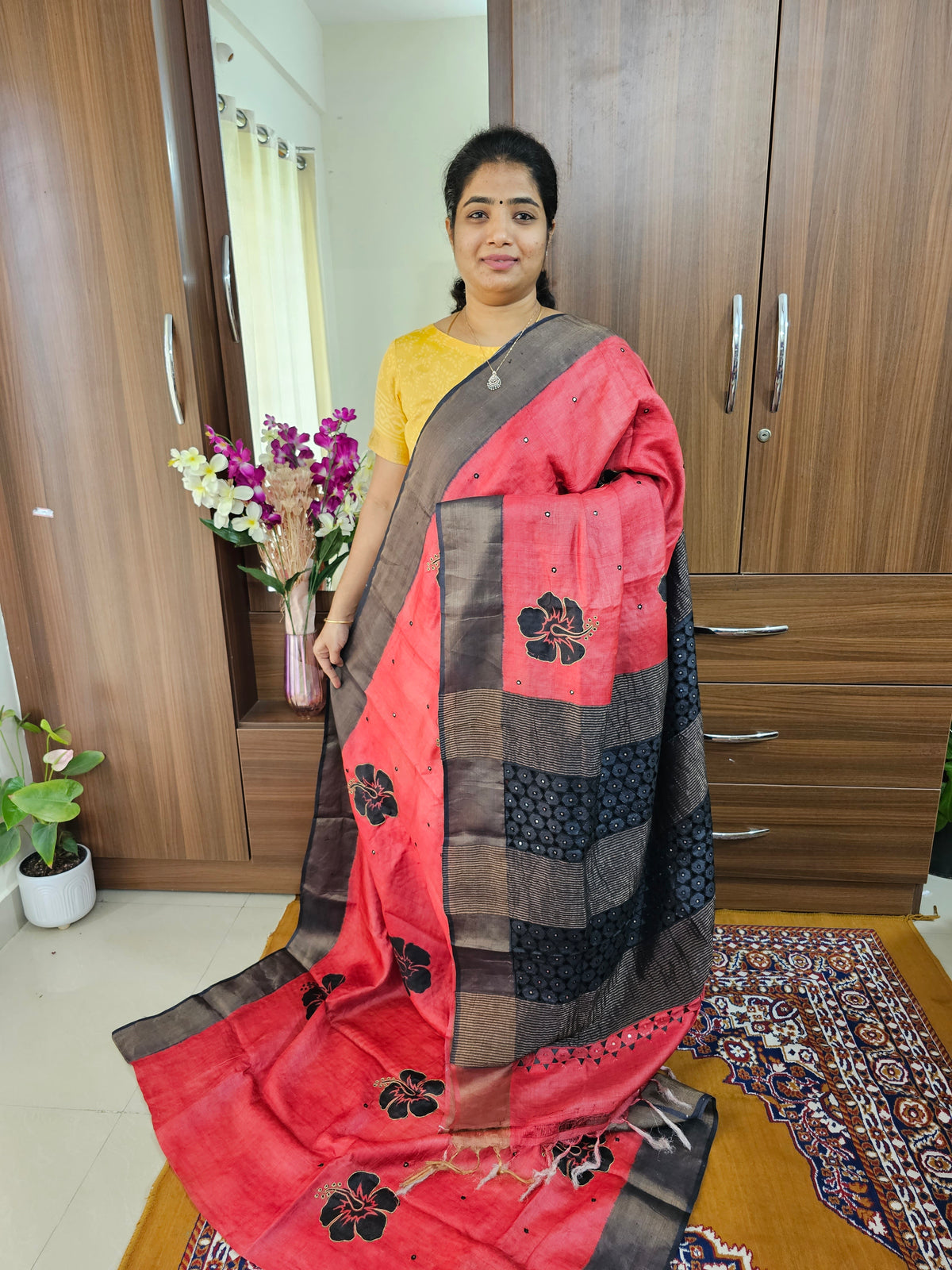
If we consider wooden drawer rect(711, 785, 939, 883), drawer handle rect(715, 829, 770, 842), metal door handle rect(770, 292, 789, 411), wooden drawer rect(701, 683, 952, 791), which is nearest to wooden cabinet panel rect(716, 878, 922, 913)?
wooden drawer rect(711, 785, 939, 883)

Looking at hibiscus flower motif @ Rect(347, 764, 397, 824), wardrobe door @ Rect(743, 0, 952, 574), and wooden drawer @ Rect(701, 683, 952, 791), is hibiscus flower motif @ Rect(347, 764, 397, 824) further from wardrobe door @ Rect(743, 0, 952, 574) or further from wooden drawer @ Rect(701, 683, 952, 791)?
wardrobe door @ Rect(743, 0, 952, 574)

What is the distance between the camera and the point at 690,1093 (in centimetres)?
140

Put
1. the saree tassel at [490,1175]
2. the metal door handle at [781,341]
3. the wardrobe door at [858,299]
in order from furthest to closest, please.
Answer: the metal door handle at [781,341]
the wardrobe door at [858,299]
the saree tassel at [490,1175]

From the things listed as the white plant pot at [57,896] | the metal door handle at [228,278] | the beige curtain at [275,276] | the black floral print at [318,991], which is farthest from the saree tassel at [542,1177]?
the metal door handle at [228,278]

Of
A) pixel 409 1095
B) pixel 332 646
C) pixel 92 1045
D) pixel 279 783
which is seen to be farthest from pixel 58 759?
pixel 409 1095

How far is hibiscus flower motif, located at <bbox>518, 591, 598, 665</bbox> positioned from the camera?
1240mm

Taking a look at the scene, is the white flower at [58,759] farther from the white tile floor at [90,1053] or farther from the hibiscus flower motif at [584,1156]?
the hibiscus flower motif at [584,1156]

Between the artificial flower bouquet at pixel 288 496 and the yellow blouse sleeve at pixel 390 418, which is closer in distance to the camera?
the yellow blouse sleeve at pixel 390 418

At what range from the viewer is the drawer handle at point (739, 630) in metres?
1.77

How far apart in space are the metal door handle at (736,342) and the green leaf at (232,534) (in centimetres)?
100

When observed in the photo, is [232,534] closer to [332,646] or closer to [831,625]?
[332,646]

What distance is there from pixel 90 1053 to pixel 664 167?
6.30ft

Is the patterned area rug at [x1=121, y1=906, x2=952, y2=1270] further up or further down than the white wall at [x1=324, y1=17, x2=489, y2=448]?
further down

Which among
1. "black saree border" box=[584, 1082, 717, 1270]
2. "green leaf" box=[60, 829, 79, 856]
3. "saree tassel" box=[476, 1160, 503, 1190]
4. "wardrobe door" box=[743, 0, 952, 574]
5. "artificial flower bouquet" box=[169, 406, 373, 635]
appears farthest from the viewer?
"green leaf" box=[60, 829, 79, 856]
